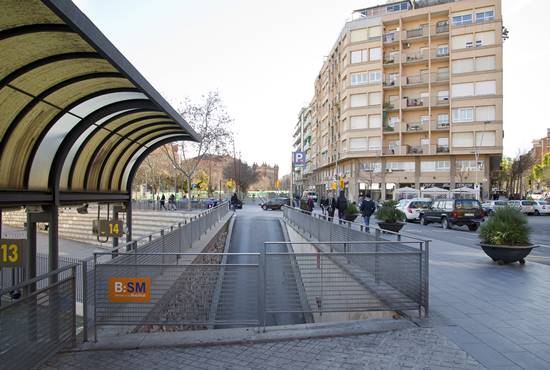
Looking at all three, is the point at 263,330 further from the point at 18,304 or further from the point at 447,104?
the point at 447,104

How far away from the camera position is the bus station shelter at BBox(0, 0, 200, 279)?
369 cm

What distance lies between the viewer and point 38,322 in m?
4.14

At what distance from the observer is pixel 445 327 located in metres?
5.24

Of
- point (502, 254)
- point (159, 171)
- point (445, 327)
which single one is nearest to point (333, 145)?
Answer: point (159, 171)

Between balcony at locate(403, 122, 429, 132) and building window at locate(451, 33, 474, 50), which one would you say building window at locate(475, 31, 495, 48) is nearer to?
building window at locate(451, 33, 474, 50)

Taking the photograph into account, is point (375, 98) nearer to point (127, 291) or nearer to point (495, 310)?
point (495, 310)

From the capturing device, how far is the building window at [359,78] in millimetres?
50812

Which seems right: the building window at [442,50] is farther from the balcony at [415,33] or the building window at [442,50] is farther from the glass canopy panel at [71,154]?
the glass canopy panel at [71,154]

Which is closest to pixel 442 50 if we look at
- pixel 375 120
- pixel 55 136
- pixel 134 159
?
pixel 375 120

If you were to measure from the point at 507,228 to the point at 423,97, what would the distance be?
43.4m

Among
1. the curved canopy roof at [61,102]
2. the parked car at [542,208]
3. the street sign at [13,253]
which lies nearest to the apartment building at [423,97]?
the parked car at [542,208]

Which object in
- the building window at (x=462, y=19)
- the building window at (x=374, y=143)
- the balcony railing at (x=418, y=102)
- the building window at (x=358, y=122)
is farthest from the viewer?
the building window at (x=358, y=122)

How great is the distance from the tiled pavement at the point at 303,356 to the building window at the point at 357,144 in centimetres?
4767

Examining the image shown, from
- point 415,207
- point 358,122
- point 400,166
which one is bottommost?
point 415,207
